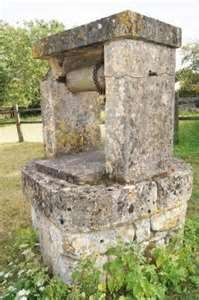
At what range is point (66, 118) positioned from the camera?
2812 millimetres

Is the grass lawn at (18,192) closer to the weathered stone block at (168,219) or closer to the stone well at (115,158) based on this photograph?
the weathered stone block at (168,219)

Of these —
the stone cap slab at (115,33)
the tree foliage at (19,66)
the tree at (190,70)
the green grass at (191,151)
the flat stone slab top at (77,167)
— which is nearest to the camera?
the stone cap slab at (115,33)

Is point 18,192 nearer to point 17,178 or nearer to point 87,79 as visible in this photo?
point 17,178

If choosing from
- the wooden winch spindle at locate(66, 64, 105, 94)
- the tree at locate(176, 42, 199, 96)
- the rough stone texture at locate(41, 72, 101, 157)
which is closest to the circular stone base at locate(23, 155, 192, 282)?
the rough stone texture at locate(41, 72, 101, 157)

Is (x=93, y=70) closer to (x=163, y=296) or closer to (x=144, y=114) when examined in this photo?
(x=144, y=114)

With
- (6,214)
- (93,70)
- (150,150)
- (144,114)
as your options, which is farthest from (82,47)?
(6,214)

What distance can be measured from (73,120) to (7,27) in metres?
23.0

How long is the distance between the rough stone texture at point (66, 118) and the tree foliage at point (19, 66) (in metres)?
15.4

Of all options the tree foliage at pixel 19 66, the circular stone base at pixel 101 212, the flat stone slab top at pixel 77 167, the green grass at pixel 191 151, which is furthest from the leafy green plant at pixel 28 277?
the tree foliage at pixel 19 66

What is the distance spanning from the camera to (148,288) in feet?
6.61

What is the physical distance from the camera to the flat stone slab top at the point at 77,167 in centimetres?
227

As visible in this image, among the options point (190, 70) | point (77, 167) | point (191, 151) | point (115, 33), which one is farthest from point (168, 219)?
point (190, 70)

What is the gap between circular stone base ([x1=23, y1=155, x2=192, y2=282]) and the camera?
6.66 ft

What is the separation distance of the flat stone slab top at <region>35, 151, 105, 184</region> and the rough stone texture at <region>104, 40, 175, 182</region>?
5.6 inches
